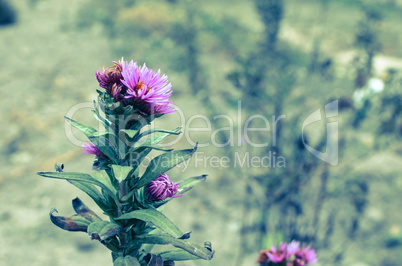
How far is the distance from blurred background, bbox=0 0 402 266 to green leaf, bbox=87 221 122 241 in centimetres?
178

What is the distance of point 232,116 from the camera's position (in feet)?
15.4

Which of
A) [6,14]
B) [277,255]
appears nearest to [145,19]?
[6,14]

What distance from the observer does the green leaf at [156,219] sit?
3.91 ft

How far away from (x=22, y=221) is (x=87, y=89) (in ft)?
6.58

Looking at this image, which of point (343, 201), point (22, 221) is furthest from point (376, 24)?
point (22, 221)

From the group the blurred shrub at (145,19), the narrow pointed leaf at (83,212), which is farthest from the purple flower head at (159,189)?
the blurred shrub at (145,19)

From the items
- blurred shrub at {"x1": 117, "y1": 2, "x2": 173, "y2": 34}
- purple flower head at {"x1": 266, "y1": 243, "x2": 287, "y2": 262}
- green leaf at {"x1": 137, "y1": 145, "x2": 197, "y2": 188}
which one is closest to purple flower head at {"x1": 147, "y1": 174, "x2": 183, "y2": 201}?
green leaf at {"x1": 137, "y1": 145, "x2": 197, "y2": 188}

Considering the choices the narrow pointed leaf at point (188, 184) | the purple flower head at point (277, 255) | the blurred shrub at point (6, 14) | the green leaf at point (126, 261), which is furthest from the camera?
the blurred shrub at point (6, 14)

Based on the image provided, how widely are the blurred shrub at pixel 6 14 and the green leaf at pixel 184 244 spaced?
5.76 metres

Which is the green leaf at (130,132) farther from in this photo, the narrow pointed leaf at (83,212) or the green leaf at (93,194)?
the narrow pointed leaf at (83,212)

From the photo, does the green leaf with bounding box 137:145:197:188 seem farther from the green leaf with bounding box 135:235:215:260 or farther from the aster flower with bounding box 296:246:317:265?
the aster flower with bounding box 296:246:317:265

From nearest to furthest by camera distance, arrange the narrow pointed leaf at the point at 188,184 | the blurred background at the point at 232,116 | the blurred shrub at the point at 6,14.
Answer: the narrow pointed leaf at the point at 188,184 < the blurred background at the point at 232,116 < the blurred shrub at the point at 6,14

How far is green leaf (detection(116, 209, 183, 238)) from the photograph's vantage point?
1.19 meters

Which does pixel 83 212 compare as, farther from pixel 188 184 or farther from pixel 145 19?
pixel 145 19
